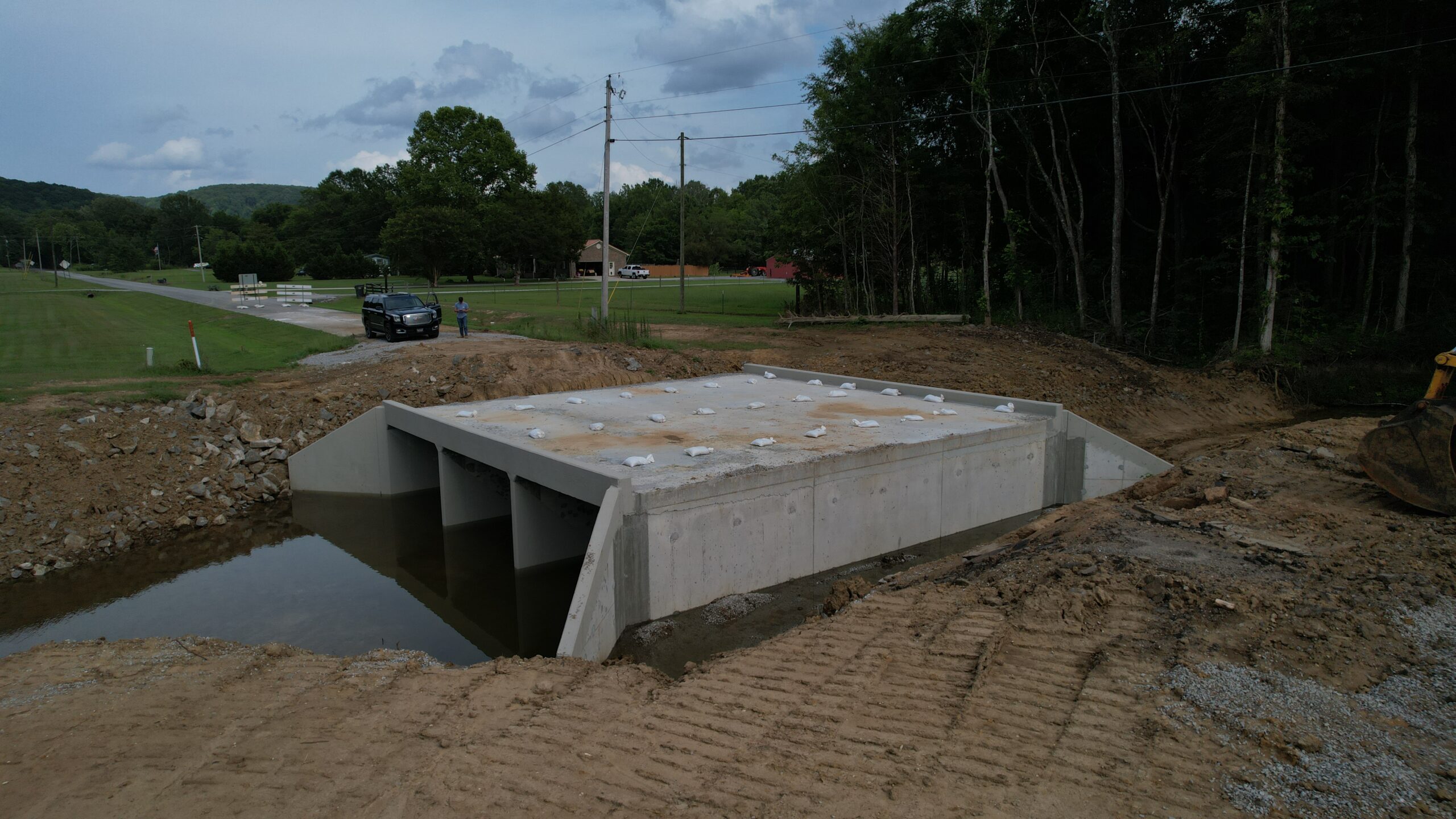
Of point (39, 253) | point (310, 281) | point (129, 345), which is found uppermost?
point (39, 253)

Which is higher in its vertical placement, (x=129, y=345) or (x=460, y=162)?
(x=460, y=162)

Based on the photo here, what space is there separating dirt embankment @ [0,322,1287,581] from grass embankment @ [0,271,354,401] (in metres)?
1.58

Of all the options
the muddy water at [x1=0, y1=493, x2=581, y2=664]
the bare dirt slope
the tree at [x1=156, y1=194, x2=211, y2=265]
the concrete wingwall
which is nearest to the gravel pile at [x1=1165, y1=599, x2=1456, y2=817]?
the bare dirt slope

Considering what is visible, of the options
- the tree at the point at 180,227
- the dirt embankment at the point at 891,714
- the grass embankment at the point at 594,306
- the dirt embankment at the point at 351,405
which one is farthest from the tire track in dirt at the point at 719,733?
the tree at the point at 180,227

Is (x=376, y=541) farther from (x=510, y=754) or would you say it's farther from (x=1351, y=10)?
(x=1351, y=10)

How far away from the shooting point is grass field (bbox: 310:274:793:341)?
1175 inches

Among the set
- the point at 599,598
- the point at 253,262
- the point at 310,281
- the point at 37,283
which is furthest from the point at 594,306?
the point at 37,283

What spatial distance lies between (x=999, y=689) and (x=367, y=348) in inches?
869

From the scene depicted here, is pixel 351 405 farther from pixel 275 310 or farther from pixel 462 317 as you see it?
pixel 275 310

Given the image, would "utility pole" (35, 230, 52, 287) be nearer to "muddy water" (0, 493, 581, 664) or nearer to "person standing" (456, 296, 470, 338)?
"person standing" (456, 296, 470, 338)

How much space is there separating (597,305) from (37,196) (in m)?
196

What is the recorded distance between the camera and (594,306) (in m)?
29.7

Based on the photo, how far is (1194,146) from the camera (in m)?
24.4

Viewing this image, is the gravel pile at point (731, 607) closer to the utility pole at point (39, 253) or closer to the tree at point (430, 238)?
the tree at point (430, 238)
